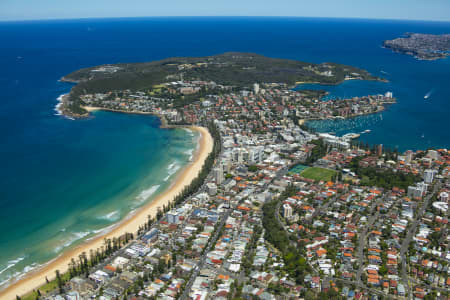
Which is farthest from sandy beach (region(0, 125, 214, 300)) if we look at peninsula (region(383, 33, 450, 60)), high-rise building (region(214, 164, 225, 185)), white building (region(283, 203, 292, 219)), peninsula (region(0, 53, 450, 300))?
peninsula (region(383, 33, 450, 60))

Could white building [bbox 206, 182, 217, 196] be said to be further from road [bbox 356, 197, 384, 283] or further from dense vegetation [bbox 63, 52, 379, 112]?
dense vegetation [bbox 63, 52, 379, 112]

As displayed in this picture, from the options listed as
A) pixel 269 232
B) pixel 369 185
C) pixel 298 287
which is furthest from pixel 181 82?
pixel 298 287

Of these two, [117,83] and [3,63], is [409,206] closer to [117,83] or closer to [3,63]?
[117,83]

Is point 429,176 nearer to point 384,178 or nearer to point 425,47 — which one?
point 384,178

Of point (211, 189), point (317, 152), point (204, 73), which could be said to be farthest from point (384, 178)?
point (204, 73)

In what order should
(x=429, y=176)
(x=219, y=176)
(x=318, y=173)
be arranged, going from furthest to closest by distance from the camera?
(x=318, y=173) → (x=429, y=176) → (x=219, y=176)

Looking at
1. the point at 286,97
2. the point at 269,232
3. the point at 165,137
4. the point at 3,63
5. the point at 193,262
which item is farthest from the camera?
the point at 3,63

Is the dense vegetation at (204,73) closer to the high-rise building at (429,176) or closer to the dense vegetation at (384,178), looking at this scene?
the dense vegetation at (384,178)

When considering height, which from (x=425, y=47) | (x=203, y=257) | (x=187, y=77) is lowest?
(x=203, y=257)
